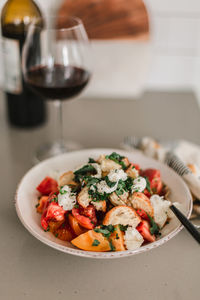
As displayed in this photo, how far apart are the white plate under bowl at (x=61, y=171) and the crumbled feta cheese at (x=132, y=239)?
0.8 inches

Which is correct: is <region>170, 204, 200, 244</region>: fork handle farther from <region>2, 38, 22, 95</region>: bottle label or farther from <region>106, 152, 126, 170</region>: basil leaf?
<region>2, 38, 22, 95</region>: bottle label

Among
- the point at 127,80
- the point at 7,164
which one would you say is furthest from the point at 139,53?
the point at 7,164

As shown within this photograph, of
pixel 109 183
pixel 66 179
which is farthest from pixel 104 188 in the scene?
pixel 66 179

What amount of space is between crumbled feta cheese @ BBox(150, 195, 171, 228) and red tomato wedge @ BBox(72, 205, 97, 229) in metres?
0.12

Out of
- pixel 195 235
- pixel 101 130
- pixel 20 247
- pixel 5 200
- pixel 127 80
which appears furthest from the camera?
pixel 127 80

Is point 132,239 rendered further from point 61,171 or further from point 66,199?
point 61,171

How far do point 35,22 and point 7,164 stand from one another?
390 mm

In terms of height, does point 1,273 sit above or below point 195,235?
below

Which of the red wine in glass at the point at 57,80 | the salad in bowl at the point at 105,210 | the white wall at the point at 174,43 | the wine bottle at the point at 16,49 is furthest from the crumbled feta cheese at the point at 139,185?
the white wall at the point at 174,43

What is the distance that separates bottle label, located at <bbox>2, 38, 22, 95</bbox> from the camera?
1016 mm

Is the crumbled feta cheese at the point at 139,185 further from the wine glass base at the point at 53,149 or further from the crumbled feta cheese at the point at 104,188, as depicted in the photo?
the wine glass base at the point at 53,149

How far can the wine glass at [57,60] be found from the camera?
0.96 metres

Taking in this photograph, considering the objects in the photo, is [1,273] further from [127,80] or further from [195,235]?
[127,80]

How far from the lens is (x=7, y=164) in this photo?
1.03 metres
